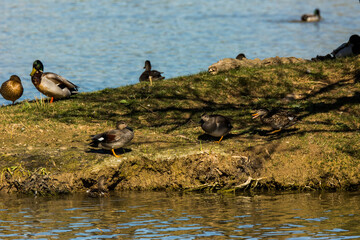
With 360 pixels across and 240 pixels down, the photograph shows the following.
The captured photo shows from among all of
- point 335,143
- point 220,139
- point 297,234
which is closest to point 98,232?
point 297,234

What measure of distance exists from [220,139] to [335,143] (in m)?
2.16

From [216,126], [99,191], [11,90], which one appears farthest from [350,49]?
[99,191]

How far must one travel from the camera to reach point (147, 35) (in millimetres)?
32875

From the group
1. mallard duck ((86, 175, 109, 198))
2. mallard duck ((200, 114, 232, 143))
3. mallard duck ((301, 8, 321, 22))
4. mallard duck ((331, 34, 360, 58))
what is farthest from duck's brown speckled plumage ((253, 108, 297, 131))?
mallard duck ((301, 8, 321, 22))

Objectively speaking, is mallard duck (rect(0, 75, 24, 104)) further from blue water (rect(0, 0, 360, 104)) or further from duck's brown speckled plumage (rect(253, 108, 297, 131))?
duck's brown speckled plumage (rect(253, 108, 297, 131))

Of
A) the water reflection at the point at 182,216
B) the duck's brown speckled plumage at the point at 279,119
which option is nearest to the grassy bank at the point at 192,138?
the duck's brown speckled plumage at the point at 279,119

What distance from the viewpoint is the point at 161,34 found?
3328cm

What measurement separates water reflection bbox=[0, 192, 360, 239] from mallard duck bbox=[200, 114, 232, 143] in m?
1.50

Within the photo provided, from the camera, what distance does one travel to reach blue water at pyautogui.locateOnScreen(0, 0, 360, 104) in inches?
989

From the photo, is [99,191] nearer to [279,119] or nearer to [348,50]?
[279,119]

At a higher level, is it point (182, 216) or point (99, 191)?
point (99, 191)

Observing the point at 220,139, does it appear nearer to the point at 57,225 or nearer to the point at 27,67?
the point at 57,225

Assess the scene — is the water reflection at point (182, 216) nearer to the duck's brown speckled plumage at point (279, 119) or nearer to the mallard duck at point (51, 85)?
the duck's brown speckled plumage at point (279, 119)

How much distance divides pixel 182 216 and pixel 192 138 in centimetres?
329
